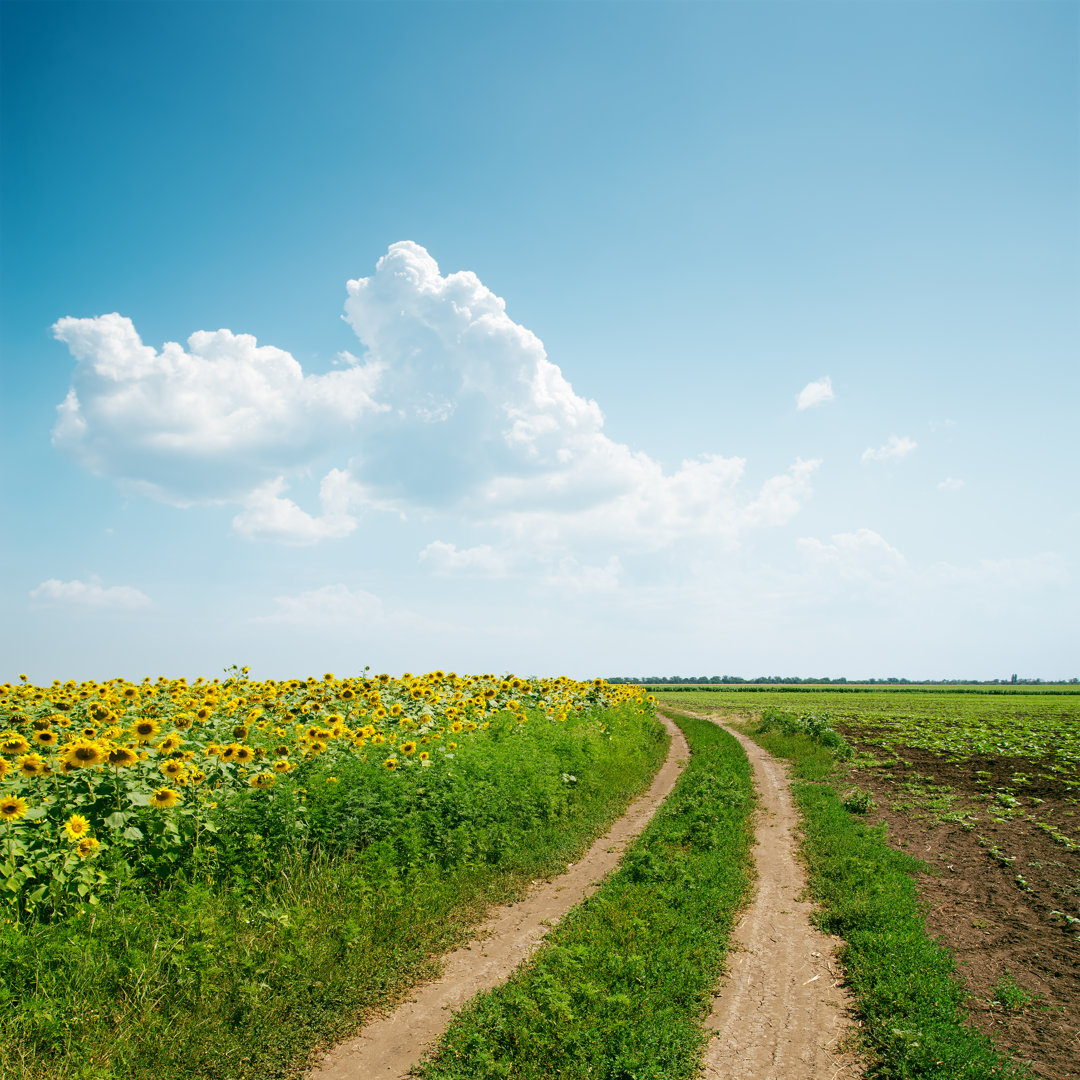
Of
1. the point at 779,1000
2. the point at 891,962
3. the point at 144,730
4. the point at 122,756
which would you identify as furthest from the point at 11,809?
the point at 891,962

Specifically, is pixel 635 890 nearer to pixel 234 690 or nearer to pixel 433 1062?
pixel 433 1062

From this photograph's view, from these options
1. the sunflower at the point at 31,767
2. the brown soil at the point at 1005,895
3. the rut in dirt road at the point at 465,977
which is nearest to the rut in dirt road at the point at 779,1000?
the brown soil at the point at 1005,895

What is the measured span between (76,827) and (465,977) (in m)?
4.25

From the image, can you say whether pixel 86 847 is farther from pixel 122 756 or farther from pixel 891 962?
pixel 891 962

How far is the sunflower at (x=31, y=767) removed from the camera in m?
6.89

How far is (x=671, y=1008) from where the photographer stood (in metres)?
5.70

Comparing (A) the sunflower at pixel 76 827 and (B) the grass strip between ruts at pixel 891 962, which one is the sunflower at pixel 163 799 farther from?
(B) the grass strip between ruts at pixel 891 962

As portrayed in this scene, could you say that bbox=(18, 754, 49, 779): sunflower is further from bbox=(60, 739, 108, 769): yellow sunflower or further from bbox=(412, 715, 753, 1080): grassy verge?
bbox=(412, 715, 753, 1080): grassy verge

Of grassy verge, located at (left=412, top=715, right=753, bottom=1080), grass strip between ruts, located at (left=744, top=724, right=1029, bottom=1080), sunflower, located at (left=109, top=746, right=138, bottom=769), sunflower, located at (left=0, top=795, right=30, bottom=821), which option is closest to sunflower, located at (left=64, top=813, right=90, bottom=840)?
sunflower, located at (left=0, top=795, right=30, bottom=821)

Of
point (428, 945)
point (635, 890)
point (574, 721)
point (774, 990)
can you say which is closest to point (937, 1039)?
point (774, 990)

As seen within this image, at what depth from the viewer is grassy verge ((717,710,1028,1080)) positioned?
5.12 meters

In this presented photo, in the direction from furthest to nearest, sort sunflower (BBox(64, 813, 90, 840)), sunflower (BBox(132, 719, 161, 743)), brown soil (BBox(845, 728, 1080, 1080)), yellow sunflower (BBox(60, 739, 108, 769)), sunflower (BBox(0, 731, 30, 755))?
sunflower (BBox(132, 719, 161, 743))
sunflower (BBox(0, 731, 30, 755))
yellow sunflower (BBox(60, 739, 108, 769))
sunflower (BBox(64, 813, 90, 840))
brown soil (BBox(845, 728, 1080, 1080))

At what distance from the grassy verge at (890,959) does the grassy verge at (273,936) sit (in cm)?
419

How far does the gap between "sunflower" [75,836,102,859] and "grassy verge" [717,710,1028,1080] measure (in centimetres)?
738
